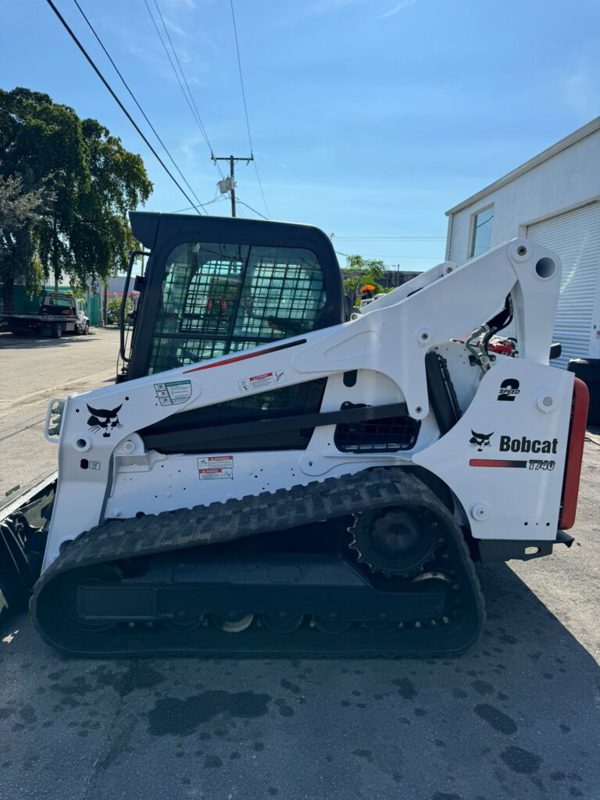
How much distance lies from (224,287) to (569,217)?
489 inches

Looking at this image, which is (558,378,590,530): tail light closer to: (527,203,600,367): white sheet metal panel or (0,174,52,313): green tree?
(527,203,600,367): white sheet metal panel

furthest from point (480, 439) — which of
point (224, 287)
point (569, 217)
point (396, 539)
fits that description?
point (569, 217)

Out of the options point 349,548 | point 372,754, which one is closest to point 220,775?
point 372,754

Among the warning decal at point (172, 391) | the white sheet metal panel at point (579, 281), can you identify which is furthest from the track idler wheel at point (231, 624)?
the white sheet metal panel at point (579, 281)

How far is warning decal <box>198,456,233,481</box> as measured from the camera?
130 inches

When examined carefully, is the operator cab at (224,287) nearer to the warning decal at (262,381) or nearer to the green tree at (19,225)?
the warning decal at (262,381)

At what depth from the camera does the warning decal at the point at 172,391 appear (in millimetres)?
Answer: 3172

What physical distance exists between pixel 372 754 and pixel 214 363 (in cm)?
202

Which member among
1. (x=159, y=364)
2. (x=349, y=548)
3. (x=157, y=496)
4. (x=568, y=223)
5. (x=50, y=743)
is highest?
(x=568, y=223)

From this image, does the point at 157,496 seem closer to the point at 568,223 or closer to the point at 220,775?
the point at 220,775

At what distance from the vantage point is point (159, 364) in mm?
3379

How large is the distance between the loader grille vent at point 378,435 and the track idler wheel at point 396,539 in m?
0.43

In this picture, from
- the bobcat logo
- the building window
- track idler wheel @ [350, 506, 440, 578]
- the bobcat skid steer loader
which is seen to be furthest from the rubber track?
the building window

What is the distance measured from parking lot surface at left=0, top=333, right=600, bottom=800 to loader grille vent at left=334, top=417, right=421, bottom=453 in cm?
118
